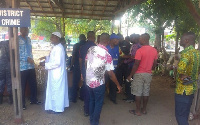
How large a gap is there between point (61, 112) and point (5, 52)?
6.65 feet

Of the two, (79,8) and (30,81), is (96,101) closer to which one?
(30,81)

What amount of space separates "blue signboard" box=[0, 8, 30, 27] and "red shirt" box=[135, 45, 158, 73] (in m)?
2.28

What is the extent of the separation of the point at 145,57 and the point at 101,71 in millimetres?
1161

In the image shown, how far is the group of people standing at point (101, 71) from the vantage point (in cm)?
294

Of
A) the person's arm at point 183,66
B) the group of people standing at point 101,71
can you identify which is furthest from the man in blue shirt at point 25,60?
the person's arm at point 183,66

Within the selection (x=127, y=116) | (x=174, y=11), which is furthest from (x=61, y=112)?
(x=174, y=11)

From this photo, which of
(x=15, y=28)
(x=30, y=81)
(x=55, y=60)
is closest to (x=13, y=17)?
(x=15, y=28)

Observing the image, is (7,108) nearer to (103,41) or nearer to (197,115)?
(103,41)

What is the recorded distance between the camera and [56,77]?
4023mm

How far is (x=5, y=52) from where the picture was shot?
179 inches

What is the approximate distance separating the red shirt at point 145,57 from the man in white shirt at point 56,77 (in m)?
1.64

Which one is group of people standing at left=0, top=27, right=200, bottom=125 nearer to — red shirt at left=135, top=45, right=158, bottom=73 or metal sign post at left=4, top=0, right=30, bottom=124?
red shirt at left=135, top=45, right=158, bottom=73

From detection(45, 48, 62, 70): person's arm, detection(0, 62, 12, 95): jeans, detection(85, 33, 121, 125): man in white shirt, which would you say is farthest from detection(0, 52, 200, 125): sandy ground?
detection(45, 48, 62, 70): person's arm

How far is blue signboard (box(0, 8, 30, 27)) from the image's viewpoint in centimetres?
323
